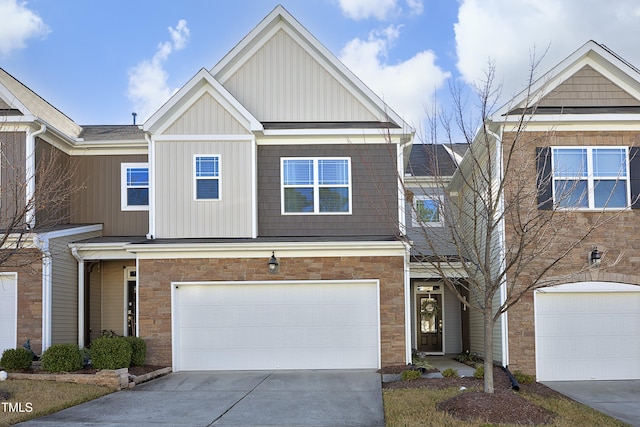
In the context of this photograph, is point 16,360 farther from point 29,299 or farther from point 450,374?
point 450,374

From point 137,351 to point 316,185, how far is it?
5.66 metres

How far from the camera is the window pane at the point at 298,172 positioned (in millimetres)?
16500

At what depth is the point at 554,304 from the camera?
1504 cm

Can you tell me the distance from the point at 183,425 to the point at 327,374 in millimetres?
5149

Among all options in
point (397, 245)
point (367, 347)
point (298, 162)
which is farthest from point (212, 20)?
point (367, 347)

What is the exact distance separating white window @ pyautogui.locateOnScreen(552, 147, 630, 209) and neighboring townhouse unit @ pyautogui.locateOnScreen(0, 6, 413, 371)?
3676 millimetres

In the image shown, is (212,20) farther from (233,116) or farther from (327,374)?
(327,374)

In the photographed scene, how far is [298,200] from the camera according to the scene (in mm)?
16484

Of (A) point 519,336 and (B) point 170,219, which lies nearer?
(A) point 519,336

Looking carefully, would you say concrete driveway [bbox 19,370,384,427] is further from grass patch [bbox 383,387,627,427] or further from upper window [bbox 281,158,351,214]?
upper window [bbox 281,158,351,214]

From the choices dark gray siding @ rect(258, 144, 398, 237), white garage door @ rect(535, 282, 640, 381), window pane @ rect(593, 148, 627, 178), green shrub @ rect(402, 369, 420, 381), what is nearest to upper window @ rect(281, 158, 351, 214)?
dark gray siding @ rect(258, 144, 398, 237)

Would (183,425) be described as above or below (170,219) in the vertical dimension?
below

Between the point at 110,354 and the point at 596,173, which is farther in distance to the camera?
the point at 596,173

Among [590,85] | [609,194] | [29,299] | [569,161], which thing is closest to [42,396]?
[29,299]
